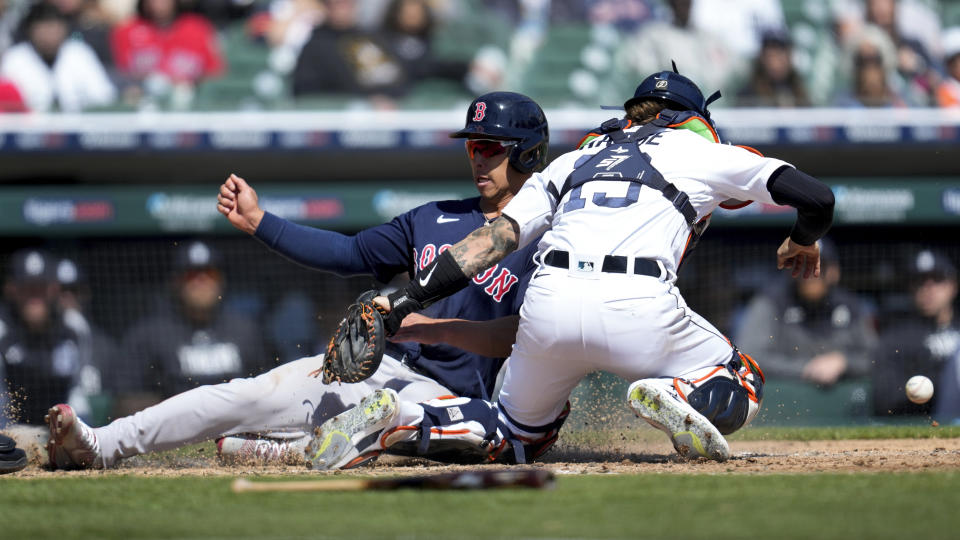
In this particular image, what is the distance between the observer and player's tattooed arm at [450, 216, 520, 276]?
4.11m

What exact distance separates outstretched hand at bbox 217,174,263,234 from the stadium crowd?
486 centimetres

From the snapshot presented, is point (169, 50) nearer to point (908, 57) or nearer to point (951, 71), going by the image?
point (908, 57)

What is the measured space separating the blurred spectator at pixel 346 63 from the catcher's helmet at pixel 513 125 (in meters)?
4.74

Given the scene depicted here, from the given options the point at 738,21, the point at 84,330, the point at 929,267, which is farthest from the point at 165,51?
the point at 929,267

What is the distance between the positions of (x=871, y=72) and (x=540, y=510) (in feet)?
26.4

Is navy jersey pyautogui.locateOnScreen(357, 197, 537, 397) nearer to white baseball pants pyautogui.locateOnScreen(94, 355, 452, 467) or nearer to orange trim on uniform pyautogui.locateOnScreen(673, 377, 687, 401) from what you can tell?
white baseball pants pyautogui.locateOnScreen(94, 355, 452, 467)

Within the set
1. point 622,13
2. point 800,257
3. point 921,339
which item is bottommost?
point 921,339

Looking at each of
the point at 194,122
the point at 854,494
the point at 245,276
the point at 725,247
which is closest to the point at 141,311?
the point at 245,276

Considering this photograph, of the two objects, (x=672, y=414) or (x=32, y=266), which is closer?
(x=672, y=414)

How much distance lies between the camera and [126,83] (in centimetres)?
960

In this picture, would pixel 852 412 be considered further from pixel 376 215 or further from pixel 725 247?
pixel 376 215

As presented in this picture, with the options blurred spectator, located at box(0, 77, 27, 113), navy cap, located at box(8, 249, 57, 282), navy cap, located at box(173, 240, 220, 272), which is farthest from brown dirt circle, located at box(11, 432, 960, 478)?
blurred spectator, located at box(0, 77, 27, 113)

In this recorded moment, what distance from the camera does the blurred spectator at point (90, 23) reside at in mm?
9820

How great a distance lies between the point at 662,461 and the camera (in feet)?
14.4
